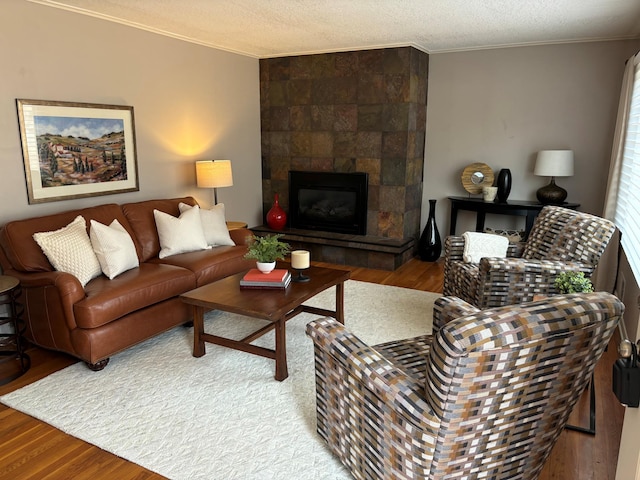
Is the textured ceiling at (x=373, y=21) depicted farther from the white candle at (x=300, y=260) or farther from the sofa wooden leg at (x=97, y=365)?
the sofa wooden leg at (x=97, y=365)

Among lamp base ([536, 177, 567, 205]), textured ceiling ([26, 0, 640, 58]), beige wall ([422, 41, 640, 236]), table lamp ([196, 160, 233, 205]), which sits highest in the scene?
textured ceiling ([26, 0, 640, 58])

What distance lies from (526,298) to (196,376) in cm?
217

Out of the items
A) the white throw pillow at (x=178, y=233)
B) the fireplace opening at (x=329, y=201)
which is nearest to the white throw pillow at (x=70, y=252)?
the white throw pillow at (x=178, y=233)

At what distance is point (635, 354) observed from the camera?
113cm

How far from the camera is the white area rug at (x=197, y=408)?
211cm

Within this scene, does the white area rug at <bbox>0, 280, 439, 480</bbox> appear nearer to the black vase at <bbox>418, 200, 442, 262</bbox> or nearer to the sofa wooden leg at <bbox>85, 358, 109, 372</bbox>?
the sofa wooden leg at <bbox>85, 358, 109, 372</bbox>

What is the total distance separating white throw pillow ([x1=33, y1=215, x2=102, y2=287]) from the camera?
119 inches

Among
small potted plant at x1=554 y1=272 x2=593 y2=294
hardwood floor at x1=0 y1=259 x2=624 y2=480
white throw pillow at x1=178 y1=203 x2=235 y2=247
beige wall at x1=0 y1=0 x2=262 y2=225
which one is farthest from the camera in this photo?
white throw pillow at x1=178 y1=203 x2=235 y2=247

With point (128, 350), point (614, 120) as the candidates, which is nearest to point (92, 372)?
point (128, 350)

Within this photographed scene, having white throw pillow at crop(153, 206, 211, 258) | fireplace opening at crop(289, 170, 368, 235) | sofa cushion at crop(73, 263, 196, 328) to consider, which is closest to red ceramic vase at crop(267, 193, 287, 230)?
fireplace opening at crop(289, 170, 368, 235)

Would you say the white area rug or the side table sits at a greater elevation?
the side table

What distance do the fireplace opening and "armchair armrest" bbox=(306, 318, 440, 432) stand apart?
11.7 ft

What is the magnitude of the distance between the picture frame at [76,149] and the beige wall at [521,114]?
3452mm

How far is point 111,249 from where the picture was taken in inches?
128
